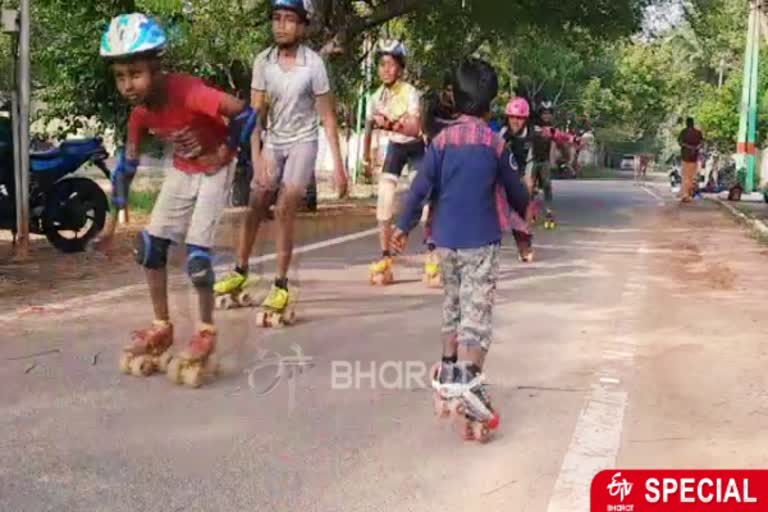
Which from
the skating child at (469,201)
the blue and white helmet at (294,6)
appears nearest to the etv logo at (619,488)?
the skating child at (469,201)

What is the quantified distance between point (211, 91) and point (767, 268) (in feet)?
21.9

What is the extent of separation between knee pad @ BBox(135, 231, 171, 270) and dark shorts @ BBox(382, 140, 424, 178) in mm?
3258

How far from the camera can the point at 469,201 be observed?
4.45 metres

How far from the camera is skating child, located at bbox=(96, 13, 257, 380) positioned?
503 centimetres

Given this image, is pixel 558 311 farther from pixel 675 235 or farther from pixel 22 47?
pixel 675 235

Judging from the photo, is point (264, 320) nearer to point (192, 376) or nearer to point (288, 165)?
point (288, 165)

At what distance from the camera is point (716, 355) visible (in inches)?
229

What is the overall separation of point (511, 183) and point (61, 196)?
6.10m

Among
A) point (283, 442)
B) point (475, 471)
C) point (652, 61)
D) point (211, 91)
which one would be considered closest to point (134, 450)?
point (283, 442)

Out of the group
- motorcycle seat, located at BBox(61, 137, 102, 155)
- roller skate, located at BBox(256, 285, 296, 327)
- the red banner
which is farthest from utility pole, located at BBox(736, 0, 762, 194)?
the red banner

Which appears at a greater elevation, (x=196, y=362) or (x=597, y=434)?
(x=196, y=362)

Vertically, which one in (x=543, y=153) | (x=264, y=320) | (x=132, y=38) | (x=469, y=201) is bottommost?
(x=264, y=320)

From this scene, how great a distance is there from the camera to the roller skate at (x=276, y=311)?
6.27 meters

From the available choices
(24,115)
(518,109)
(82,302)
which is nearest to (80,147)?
(24,115)
